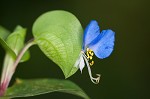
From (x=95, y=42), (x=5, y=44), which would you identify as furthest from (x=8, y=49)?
(x=95, y=42)

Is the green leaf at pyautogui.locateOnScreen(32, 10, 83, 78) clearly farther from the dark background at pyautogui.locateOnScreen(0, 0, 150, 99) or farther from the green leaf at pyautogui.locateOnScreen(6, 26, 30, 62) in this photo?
the dark background at pyautogui.locateOnScreen(0, 0, 150, 99)

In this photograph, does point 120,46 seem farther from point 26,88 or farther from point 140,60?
point 26,88

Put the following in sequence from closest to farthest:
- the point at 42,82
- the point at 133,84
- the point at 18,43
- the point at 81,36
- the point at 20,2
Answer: the point at 81,36 < the point at 18,43 < the point at 42,82 < the point at 133,84 < the point at 20,2

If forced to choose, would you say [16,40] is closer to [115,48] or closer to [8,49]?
[8,49]

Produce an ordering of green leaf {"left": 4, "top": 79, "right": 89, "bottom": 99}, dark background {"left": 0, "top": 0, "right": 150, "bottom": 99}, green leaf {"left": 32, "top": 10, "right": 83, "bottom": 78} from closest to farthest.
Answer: green leaf {"left": 32, "top": 10, "right": 83, "bottom": 78}
green leaf {"left": 4, "top": 79, "right": 89, "bottom": 99}
dark background {"left": 0, "top": 0, "right": 150, "bottom": 99}

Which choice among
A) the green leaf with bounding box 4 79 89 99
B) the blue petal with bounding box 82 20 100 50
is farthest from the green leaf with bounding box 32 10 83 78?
the green leaf with bounding box 4 79 89 99

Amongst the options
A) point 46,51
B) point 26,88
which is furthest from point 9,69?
point 46,51
